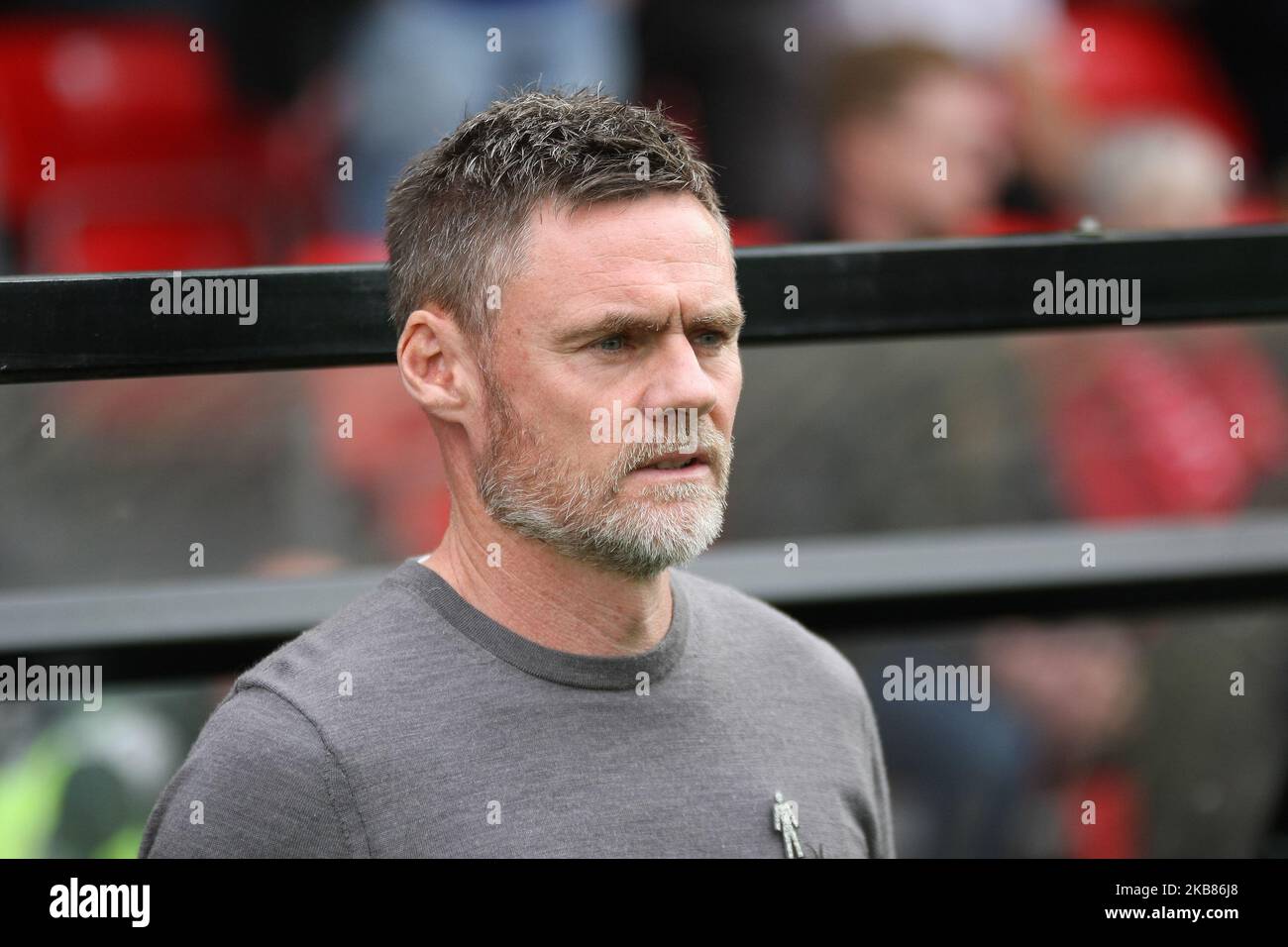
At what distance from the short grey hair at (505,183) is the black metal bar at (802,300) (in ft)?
0.34

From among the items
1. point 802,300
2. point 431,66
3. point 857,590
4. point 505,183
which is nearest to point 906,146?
point 857,590

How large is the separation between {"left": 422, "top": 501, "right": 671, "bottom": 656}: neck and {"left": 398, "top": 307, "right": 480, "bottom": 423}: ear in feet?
0.36

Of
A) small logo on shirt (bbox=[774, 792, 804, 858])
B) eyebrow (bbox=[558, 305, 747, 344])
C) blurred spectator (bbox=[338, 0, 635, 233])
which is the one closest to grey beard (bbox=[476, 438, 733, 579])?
eyebrow (bbox=[558, 305, 747, 344])

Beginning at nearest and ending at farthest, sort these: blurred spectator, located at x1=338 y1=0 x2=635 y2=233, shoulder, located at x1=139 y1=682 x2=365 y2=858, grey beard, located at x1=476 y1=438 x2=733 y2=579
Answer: shoulder, located at x1=139 y1=682 x2=365 y2=858 → grey beard, located at x1=476 y1=438 x2=733 y2=579 → blurred spectator, located at x1=338 y1=0 x2=635 y2=233

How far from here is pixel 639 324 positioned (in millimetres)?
1465

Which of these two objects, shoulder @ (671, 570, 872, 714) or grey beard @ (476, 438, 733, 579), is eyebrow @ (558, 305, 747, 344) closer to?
grey beard @ (476, 438, 733, 579)

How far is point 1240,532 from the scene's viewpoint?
11.2ft

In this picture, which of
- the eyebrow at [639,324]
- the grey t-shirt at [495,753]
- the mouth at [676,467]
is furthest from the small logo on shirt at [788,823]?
the eyebrow at [639,324]

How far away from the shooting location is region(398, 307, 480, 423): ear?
60.6 inches

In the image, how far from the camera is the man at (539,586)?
1416 millimetres

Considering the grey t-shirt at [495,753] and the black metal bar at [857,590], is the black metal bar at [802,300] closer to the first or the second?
the grey t-shirt at [495,753]

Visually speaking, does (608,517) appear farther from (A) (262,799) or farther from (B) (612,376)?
(A) (262,799)

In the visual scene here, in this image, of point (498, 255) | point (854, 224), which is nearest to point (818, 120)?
point (854, 224)
